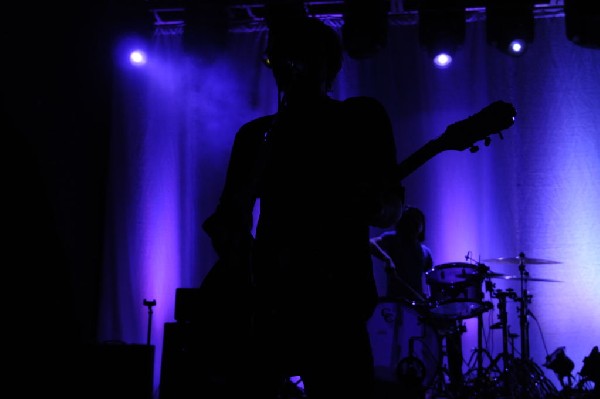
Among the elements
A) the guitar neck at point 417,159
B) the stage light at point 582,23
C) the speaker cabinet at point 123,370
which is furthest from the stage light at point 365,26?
the guitar neck at point 417,159

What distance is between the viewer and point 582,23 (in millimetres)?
6051

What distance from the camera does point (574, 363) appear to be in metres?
6.13

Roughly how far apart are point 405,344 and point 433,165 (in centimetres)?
228

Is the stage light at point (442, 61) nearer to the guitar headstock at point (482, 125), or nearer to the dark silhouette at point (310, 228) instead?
the guitar headstock at point (482, 125)

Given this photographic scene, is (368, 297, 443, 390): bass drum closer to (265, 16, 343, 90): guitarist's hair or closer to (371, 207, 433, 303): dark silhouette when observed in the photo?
(371, 207, 433, 303): dark silhouette

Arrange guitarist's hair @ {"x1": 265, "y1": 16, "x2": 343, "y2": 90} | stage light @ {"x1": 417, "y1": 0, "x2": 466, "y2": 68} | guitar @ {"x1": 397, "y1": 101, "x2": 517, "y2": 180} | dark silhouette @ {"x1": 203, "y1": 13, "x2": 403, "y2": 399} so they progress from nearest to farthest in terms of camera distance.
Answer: dark silhouette @ {"x1": 203, "y1": 13, "x2": 403, "y2": 399} → guitarist's hair @ {"x1": 265, "y1": 16, "x2": 343, "y2": 90} → guitar @ {"x1": 397, "y1": 101, "x2": 517, "y2": 180} → stage light @ {"x1": 417, "y1": 0, "x2": 466, "y2": 68}

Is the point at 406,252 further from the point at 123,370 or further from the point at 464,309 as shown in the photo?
the point at 123,370

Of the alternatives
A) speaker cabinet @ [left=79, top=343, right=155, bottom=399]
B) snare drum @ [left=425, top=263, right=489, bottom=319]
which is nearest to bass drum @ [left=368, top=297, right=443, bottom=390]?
snare drum @ [left=425, top=263, right=489, bottom=319]

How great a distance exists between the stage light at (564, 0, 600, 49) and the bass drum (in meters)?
3.27

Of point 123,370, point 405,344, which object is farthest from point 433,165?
point 123,370

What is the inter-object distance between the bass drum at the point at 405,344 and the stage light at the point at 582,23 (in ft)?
10.7

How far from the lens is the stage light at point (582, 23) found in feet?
19.0

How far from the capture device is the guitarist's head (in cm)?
173

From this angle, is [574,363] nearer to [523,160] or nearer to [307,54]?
[523,160]
